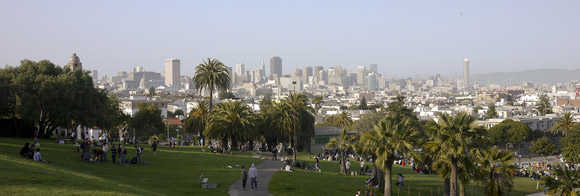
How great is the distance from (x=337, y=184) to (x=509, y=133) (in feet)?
210

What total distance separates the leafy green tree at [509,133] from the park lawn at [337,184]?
45.8 m

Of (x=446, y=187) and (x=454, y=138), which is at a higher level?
(x=454, y=138)

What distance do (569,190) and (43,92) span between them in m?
32.5

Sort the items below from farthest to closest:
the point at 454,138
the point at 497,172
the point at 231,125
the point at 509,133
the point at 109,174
→ 1. the point at 509,133
2. the point at 231,125
3. the point at 497,172
4. the point at 454,138
5. the point at 109,174

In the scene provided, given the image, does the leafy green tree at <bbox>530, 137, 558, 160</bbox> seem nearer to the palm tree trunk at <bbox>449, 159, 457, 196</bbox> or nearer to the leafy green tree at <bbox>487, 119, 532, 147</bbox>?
the leafy green tree at <bbox>487, 119, 532, 147</bbox>

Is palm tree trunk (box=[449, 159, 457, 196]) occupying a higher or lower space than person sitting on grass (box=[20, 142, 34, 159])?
lower

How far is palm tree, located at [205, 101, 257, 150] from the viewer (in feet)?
166

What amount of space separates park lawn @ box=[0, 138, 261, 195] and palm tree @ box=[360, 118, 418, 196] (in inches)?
266

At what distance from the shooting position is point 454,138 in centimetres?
2947

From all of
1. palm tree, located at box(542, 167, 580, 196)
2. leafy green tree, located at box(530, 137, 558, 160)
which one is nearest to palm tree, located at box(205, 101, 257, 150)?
palm tree, located at box(542, 167, 580, 196)

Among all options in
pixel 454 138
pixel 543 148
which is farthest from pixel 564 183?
pixel 543 148

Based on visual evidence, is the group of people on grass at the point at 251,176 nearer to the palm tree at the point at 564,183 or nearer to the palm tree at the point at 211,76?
the palm tree at the point at 564,183

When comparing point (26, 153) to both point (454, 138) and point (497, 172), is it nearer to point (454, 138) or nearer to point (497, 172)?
point (454, 138)

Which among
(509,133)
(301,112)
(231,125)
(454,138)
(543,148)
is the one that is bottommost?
(543,148)
